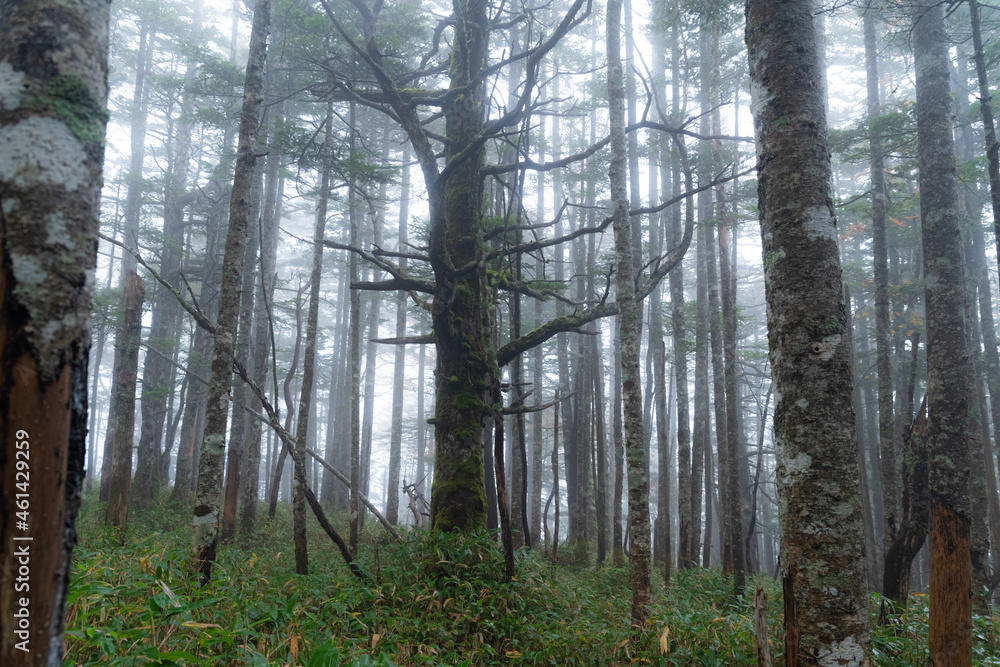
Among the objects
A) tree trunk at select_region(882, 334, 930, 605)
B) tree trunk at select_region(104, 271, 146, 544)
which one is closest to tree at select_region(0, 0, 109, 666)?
tree trunk at select_region(882, 334, 930, 605)

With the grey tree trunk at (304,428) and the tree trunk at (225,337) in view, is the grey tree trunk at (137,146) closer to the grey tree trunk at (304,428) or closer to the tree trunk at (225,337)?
the grey tree trunk at (304,428)

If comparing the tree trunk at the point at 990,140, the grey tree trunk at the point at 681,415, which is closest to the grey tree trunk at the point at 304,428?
the grey tree trunk at the point at 681,415

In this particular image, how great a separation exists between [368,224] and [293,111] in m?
8.69

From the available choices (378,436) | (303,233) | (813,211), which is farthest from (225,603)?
(378,436)

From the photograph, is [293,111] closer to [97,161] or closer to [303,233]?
[303,233]

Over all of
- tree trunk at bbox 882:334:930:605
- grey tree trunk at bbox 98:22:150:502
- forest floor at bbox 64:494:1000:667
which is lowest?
forest floor at bbox 64:494:1000:667

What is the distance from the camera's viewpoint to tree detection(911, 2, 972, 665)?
4.10m

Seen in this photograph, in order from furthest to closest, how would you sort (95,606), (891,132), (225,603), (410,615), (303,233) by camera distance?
(303,233) < (891,132) < (410,615) < (225,603) < (95,606)

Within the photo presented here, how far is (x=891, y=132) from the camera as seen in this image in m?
12.5

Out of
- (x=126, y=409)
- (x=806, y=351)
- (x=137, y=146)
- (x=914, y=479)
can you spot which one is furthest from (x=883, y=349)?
(x=137, y=146)
